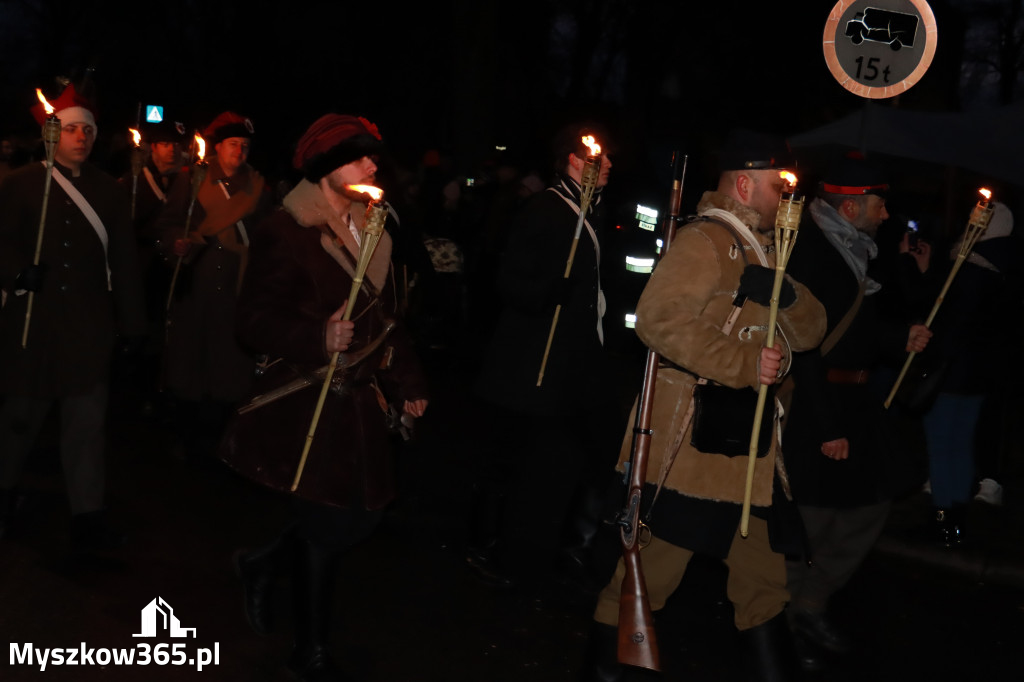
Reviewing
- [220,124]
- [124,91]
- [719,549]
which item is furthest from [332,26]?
[719,549]

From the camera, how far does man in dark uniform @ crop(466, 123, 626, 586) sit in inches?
227

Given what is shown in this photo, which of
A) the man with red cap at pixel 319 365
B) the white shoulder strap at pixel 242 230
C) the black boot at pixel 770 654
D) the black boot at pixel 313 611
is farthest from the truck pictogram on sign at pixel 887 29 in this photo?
the black boot at pixel 313 611

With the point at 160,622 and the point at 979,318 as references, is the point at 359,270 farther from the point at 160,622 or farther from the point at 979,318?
the point at 979,318

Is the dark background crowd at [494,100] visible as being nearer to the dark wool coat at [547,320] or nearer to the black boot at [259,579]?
the dark wool coat at [547,320]

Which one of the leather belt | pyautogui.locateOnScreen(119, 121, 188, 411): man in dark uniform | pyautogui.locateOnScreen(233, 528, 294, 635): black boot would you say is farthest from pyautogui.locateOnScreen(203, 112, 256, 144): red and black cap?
the leather belt

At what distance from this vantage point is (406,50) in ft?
111

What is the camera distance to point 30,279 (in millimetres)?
5926

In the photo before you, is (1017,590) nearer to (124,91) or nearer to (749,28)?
(749,28)

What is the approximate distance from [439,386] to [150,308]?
2.78 m

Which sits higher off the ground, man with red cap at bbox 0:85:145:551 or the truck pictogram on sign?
the truck pictogram on sign

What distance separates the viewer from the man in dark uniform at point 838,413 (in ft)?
16.3

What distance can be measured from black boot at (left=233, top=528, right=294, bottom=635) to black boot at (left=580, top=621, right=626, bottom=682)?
51.4 inches

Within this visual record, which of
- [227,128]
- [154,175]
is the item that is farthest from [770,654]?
[154,175]

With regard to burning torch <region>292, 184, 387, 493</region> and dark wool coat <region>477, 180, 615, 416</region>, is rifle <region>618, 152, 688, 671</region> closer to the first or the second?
burning torch <region>292, 184, 387, 493</region>
